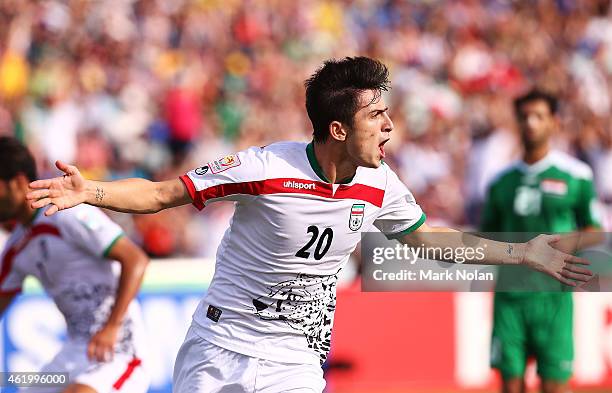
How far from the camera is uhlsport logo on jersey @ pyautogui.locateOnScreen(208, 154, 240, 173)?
5.42m

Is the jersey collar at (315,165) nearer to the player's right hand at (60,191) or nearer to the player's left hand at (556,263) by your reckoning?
the player's left hand at (556,263)

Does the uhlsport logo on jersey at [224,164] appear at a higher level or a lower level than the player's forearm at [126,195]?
higher

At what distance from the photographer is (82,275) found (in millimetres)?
7055

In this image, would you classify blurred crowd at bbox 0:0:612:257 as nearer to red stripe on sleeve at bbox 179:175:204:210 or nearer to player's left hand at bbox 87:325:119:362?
player's left hand at bbox 87:325:119:362

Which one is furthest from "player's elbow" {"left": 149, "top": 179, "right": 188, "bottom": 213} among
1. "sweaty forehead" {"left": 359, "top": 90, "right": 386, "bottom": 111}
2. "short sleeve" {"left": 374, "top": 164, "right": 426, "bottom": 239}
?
"short sleeve" {"left": 374, "top": 164, "right": 426, "bottom": 239}

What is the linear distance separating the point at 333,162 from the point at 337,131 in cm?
16

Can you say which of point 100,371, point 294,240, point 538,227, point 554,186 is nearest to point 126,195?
point 294,240

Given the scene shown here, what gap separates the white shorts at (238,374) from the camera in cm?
562

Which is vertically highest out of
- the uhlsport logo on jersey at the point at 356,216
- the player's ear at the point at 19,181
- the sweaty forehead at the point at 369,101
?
the sweaty forehead at the point at 369,101

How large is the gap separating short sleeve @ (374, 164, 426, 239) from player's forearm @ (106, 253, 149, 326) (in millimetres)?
1616

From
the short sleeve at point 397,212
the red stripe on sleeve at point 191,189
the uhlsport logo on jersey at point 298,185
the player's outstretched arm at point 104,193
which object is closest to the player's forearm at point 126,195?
the player's outstretched arm at point 104,193

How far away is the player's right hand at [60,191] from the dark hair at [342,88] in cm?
130

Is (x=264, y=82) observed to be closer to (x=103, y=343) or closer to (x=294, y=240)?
(x=103, y=343)

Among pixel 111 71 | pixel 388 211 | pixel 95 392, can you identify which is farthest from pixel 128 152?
pixel 388 211
